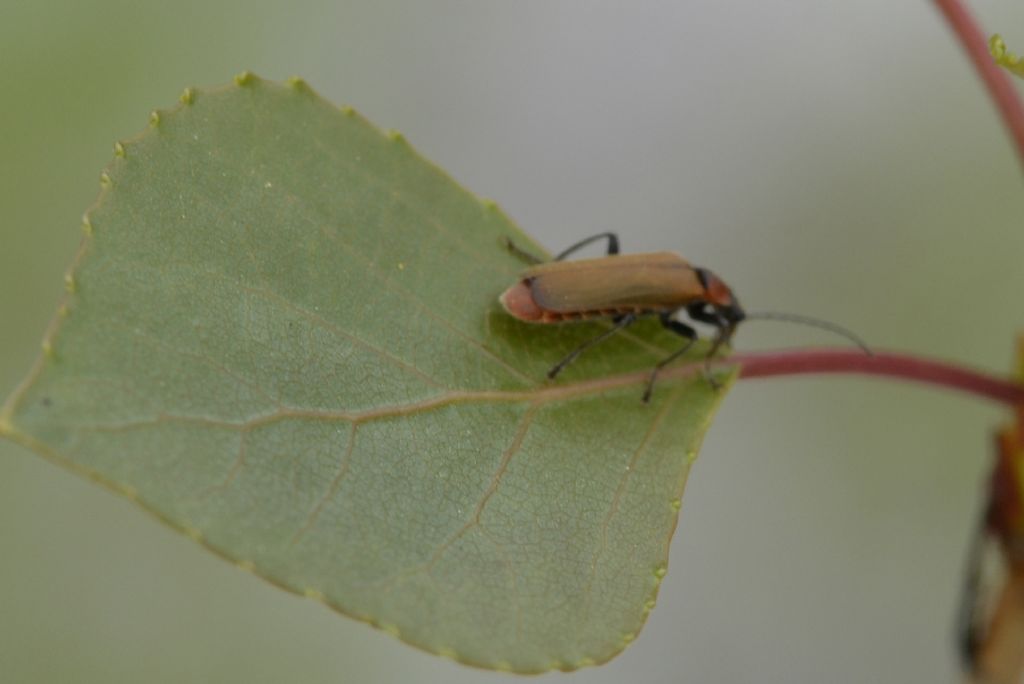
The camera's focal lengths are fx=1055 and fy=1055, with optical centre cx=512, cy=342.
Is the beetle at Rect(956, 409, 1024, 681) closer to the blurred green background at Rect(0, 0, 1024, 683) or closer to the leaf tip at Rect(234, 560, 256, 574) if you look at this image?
the leaf tip at Rect(234, 560, 256, 574)

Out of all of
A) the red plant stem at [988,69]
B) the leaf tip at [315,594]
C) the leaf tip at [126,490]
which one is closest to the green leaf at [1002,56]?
the red plant stem at [988,69]

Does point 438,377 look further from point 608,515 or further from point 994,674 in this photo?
point 994,674

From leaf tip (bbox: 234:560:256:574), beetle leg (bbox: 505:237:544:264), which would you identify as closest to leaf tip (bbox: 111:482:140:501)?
leaf tip (bbox: 234:560:256:574)

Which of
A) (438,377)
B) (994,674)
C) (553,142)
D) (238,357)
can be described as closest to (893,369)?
(994,674)

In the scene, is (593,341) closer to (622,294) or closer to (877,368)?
(622,294)

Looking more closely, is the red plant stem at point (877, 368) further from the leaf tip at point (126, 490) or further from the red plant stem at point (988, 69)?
the leaf tip at point (126, 490)

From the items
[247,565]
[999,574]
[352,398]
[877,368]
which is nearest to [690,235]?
[999,574]
